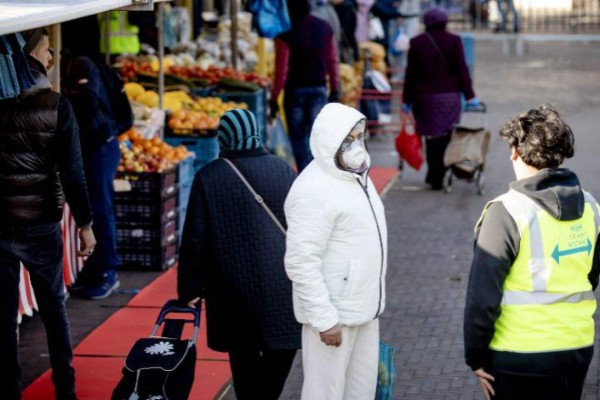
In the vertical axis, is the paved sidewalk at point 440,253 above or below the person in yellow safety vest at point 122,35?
below

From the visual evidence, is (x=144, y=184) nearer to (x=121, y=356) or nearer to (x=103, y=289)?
(x=103, y=289)

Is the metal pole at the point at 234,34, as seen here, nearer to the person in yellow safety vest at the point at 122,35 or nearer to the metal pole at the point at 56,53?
the person in yellow safety vest at the point at 122,35

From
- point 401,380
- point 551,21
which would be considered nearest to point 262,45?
point 401,380

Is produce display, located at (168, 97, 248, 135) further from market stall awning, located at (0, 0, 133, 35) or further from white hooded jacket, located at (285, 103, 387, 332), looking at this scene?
white hooded jacket, located at (285, 103, 387, 332)

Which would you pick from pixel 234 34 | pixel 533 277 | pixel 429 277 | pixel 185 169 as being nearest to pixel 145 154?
pixel 185 169

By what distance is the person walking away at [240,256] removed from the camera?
18.0 feet

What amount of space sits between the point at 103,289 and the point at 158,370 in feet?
12.2

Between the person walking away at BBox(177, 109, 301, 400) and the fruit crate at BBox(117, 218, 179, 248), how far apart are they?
3952mm

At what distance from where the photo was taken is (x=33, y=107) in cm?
607

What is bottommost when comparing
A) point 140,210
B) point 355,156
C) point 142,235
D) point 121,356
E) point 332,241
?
point 121,356

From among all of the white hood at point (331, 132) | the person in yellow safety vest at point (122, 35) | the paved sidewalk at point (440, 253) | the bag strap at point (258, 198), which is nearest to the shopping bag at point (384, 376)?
the bag strap at point (258, 198)

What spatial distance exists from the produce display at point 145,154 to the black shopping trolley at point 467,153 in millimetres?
3508

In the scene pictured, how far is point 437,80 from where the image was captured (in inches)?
504

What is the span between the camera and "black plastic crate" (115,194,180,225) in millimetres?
9445
